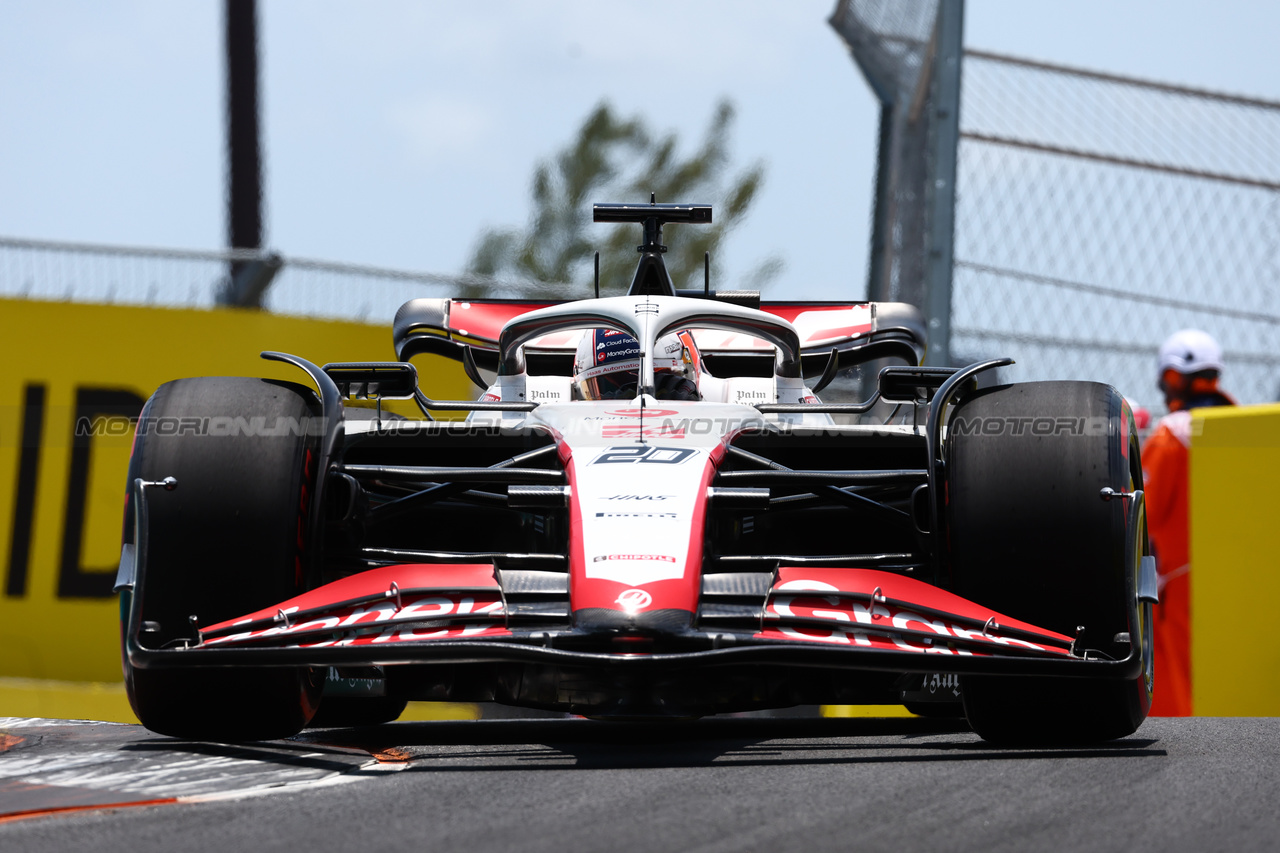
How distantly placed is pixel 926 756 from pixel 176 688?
1.96 metres

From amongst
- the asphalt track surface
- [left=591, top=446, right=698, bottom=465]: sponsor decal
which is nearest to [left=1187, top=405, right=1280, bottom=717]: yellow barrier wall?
the asphalt track surface

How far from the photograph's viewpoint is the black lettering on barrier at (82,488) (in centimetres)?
797

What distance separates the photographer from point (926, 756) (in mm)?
3725

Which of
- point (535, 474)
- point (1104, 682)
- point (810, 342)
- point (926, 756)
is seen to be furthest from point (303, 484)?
point (810, 342)

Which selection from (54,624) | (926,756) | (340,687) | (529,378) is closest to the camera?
(926,756)

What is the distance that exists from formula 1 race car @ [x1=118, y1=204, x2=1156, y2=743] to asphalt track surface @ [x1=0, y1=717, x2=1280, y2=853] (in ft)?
0.57

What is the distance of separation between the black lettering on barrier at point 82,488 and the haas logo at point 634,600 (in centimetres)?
518

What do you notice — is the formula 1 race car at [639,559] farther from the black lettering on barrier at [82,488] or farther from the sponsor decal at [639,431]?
the black lettering on barrier at [82,488]

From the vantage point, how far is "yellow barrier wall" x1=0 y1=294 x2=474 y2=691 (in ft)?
25.8

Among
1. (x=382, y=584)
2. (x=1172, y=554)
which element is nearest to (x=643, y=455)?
(x=382, y=584)

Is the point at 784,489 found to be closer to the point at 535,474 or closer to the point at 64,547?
the point at 535,474

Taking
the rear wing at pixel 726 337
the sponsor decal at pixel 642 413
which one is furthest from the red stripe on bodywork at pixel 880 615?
the rear wing at pixel 726 337

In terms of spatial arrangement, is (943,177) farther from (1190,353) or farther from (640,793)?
(640,793)

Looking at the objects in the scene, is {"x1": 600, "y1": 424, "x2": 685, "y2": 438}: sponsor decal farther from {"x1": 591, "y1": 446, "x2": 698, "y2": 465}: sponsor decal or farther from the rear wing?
the rear wing
